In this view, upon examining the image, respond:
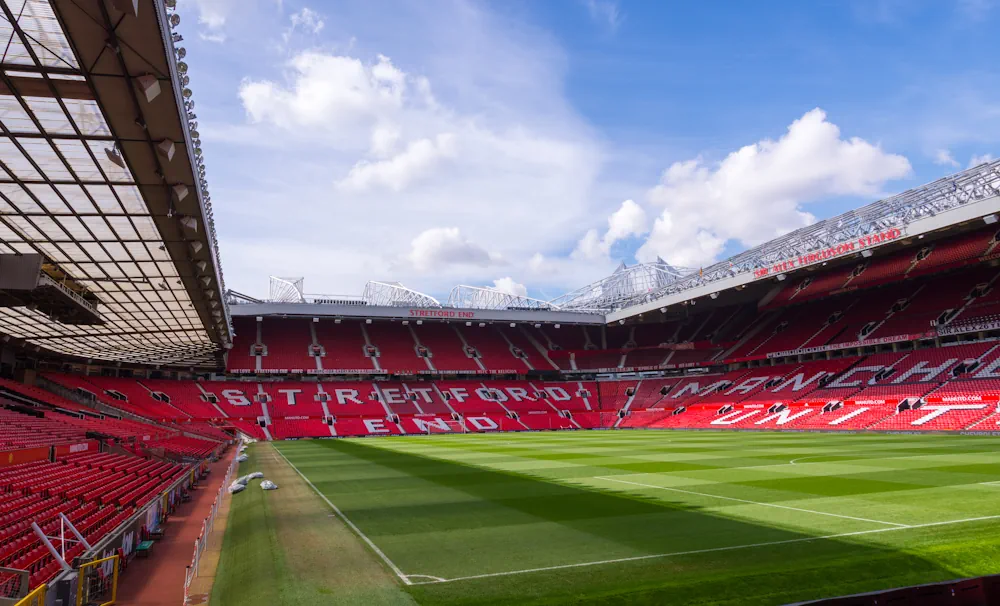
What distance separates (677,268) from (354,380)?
127 ft

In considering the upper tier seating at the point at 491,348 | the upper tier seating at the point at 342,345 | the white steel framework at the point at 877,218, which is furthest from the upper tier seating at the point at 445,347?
the white steel framework at the point at 877,218

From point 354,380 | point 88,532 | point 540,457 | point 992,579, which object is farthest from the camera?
point 354,380

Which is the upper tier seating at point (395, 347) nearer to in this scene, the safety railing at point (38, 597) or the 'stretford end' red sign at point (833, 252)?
the 'stretford end' red sign at point (833, 252)

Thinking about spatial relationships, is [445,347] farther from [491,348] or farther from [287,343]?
[287,343]

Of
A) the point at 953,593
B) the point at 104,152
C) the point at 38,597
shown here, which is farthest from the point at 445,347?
the point at 953,593

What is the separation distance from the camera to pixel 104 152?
11922 mm

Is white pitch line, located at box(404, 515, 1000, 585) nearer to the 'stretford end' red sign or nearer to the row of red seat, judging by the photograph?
the row of red seat

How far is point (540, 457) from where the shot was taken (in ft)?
88.4

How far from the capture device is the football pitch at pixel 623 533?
8.20 metres

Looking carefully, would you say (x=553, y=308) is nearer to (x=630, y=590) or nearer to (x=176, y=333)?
(x=176, y=333)

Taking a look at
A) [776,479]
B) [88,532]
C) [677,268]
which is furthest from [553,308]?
[88,532]

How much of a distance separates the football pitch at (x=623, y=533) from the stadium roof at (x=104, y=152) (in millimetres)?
8154

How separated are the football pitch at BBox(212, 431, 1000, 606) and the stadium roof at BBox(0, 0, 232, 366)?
8.15m

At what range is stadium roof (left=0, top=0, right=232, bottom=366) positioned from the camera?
8.44 meters
